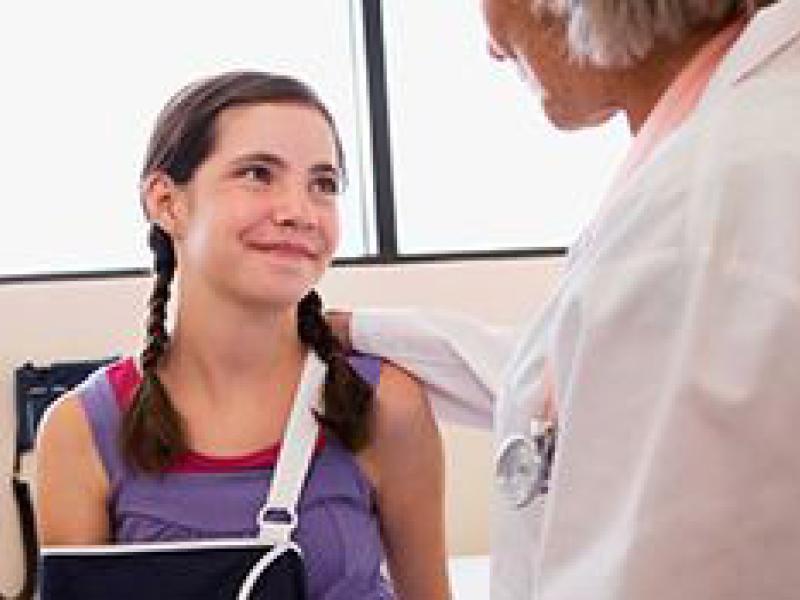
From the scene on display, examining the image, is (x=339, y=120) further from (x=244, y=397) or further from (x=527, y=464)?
(x=527, y=464)

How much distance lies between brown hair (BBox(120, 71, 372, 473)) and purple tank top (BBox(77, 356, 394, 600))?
2 cm

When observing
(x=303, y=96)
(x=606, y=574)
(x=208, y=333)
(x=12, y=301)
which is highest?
(x=303, y=96)

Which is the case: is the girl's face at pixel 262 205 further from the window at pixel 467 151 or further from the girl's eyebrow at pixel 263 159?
the window at pixel 467 151

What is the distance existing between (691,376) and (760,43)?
0.20 metres

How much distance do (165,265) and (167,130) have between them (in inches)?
6.6

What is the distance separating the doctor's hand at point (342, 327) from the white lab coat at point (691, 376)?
28.8 inches

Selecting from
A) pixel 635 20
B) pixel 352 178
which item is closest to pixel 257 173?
pixel 635 20

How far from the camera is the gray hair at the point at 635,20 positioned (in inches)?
25.4

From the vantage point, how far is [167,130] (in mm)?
1262

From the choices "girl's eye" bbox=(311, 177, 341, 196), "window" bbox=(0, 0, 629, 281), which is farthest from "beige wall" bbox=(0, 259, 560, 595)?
"girl's eye" bbox=(311, 177, 341, 196)

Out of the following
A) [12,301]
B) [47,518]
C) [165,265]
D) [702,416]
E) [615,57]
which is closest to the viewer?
[702,416]

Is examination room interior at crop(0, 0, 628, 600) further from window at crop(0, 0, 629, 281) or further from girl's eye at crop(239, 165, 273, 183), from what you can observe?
girl's eye at crop(239, 165, 273, 183)

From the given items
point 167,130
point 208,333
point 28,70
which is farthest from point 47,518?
point 28,70

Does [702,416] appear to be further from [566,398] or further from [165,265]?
[165,265]
